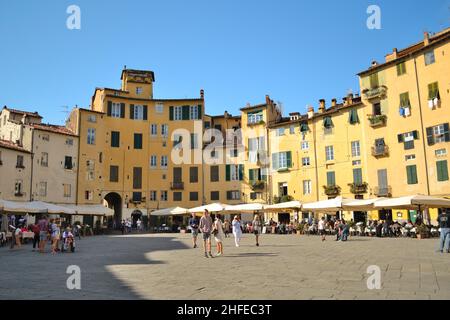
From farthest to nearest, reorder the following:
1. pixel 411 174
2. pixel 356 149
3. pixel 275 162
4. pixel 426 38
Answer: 1. pixel 275 162
2. pixel 356 149
3. pixel 426 38
4. pixel 411 174

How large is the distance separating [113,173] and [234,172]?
44.8 feet

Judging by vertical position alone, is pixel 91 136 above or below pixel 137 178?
above

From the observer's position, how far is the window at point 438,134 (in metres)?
30.3

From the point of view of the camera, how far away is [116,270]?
11016mm

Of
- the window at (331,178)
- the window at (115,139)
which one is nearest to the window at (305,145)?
the window at (331,178)

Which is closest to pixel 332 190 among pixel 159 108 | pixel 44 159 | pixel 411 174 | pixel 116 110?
pixel 411 174

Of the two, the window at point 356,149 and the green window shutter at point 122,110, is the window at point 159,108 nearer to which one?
the green window shutter at point 122,110

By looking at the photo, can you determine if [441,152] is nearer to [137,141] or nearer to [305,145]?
[305,145]

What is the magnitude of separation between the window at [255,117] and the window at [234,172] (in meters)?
5.33

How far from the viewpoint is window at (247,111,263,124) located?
47.0 metres

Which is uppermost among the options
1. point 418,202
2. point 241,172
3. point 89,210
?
point 241,172

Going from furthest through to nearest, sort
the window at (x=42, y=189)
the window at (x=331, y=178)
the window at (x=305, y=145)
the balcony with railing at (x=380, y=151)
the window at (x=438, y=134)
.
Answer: the window at (x=305, y=145) → the window at (x=42, y=189) → the window at (x=331, y=178) → the balcony with railing at (x=380, y=151) → the window at (x=438, y=134)

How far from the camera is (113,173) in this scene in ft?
151
